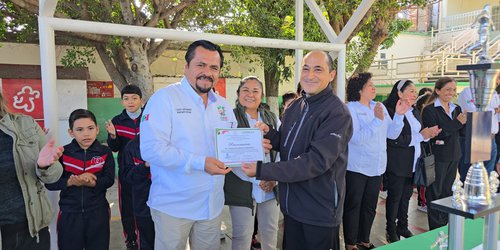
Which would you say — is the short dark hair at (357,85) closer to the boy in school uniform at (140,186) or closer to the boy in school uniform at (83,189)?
the boy in school uniform at (140,186)

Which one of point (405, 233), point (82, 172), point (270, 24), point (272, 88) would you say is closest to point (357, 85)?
point (405, 233)

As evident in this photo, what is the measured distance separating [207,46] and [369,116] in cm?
193

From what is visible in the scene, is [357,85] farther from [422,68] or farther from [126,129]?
[422,68]

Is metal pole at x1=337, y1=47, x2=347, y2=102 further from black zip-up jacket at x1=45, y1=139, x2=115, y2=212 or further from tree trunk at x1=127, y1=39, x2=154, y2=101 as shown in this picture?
tree trunk at x1=127, y1=39, x2=154, y2=101

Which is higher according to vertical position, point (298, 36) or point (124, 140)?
point (298, 36)

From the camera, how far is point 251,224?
9.15 ft

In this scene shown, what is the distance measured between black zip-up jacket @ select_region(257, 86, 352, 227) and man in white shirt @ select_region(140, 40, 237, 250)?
0.39 metres

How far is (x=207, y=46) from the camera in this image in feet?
7.13

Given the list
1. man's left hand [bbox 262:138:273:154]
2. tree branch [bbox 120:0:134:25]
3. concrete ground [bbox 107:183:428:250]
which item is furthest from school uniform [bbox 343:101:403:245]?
tree branch [bbox 120:0:134:25]

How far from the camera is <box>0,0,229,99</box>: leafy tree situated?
258 inches

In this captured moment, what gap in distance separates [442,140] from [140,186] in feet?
11.1

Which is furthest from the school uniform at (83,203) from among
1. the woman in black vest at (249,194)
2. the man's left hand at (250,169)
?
the man's left hand at (250,169)

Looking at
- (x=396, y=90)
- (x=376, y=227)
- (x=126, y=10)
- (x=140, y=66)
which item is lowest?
(x=376, y=227)

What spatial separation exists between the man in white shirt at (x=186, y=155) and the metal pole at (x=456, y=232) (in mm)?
1205
